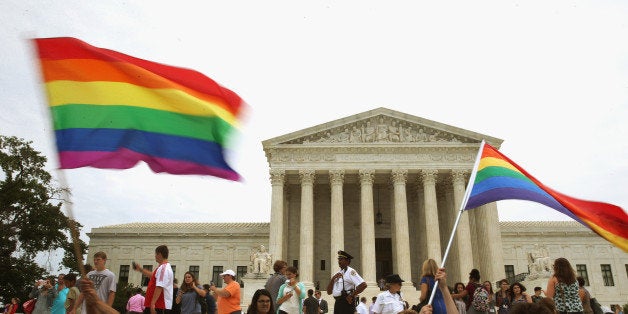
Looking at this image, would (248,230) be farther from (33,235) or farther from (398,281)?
(398,281)

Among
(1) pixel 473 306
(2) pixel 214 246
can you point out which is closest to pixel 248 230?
(2) pixel 214 246

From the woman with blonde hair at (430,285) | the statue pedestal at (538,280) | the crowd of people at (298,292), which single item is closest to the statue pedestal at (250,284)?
the statue pedestal at (538,280)

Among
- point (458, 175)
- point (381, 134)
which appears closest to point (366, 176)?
point (381, 134)

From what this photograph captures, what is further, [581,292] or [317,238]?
[317,238]

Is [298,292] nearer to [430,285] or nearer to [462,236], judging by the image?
[430,285]

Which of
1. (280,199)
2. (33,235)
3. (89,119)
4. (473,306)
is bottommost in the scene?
(473,306)

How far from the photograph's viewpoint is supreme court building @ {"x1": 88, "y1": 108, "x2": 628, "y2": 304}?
39.9 m

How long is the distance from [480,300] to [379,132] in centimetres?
3166

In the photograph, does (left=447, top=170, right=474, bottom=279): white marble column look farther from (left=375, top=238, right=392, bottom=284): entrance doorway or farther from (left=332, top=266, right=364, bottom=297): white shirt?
(left=332, top=266, right=364, bottom=297): white shirt

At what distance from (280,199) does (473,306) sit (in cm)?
2958

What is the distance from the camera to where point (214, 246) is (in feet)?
162

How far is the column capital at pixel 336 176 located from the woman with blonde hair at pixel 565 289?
32.6 m

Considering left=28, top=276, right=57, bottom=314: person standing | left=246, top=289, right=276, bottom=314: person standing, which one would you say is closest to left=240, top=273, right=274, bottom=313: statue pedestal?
left=28, top=276, right=57, bottom=314: person standing

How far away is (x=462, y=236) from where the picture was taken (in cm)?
3925
